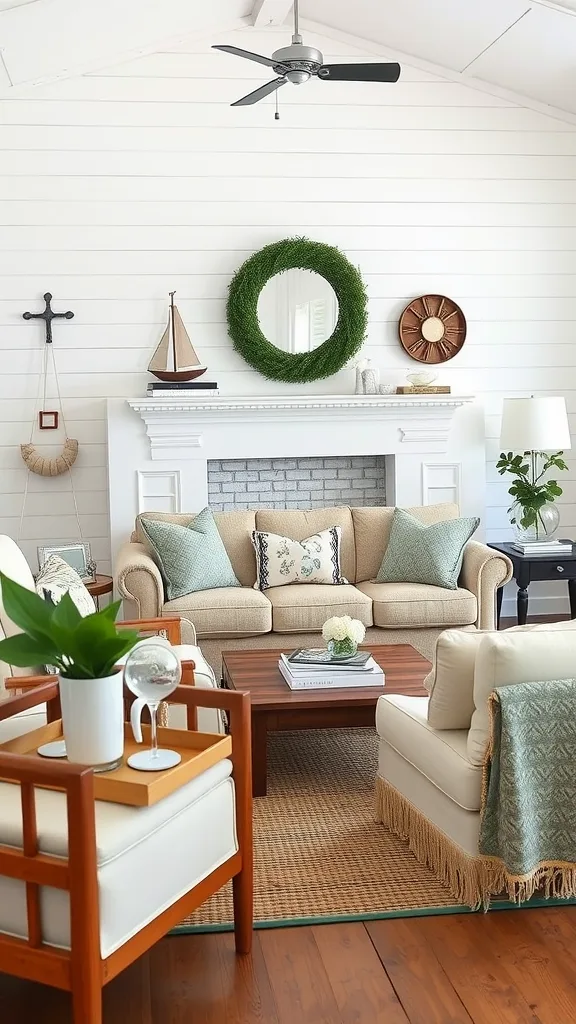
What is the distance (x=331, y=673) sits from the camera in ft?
13.2

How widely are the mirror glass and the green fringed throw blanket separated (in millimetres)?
3984

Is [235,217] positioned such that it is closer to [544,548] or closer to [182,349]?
[182,349]

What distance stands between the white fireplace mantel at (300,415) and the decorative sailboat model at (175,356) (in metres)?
0.16

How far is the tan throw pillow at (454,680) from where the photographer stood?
2891 millimetres

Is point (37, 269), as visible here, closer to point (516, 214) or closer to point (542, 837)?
point (516, 214)

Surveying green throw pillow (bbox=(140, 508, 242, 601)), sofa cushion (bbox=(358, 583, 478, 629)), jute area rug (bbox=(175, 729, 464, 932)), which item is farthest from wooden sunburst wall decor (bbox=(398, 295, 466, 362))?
jute area rug (bbox=(175, 729, 464, 932))

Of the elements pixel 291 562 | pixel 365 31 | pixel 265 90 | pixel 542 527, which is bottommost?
pixel 291 562

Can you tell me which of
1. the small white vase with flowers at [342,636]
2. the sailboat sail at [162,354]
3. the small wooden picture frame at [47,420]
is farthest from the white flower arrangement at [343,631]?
the small wooden picture frame at [47,420]

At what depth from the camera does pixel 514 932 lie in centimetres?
275

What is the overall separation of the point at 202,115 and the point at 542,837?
489 centimetres

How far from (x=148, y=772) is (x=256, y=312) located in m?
4.33

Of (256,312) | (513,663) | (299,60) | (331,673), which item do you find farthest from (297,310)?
(513,663)

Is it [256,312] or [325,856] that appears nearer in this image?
[325,856]

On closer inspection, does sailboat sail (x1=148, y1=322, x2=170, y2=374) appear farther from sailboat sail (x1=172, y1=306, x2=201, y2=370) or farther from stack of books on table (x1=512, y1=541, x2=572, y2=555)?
stack of books on table (x1=512, y1=541, x2=572, y2=555)
